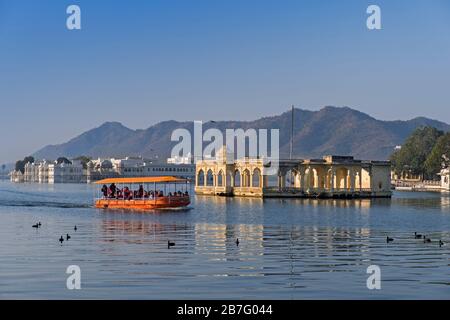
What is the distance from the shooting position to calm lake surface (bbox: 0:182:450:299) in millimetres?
31312

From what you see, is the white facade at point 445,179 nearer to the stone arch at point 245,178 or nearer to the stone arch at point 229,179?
the stone arch at point 229,179

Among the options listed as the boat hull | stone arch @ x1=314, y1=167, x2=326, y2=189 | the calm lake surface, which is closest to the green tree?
stone arch @ x1=314, y1=167, x2=326, y2=189

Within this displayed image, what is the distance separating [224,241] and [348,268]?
14376 mm

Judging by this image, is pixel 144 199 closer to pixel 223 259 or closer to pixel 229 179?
pixel 223 259

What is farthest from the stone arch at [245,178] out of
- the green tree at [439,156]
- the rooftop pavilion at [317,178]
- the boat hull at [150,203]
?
the green tree at [439,156]

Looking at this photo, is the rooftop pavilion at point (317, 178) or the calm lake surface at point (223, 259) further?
the rooftop pavilion at point (317, 178)

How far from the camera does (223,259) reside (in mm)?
40688

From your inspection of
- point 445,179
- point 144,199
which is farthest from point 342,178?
point 445,179

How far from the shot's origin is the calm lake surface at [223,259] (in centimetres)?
3131

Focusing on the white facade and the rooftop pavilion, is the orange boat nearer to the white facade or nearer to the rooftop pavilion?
the rooftop pavilion
